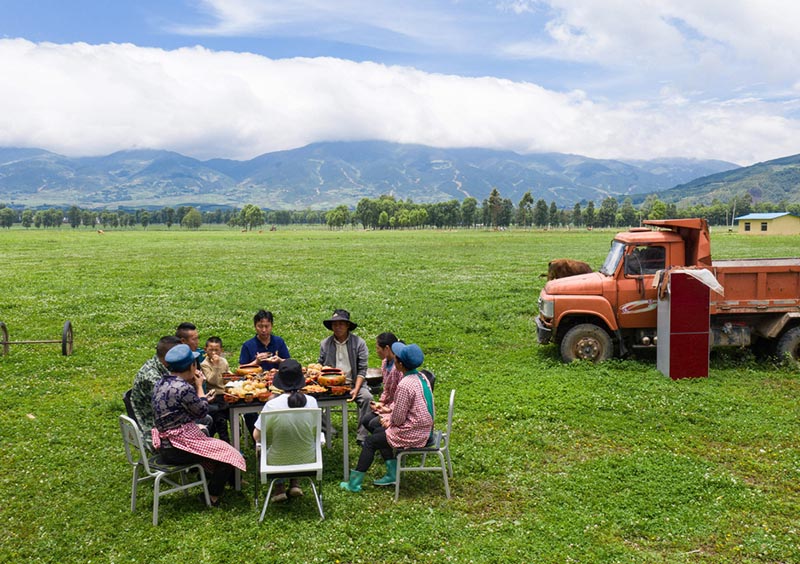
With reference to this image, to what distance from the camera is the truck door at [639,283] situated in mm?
14758

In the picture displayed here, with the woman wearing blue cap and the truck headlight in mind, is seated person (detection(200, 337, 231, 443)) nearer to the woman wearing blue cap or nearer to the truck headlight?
the woman wearing blue cap

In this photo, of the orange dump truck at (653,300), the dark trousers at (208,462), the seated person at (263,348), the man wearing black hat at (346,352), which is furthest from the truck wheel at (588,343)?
the dark trousers at (208,462)

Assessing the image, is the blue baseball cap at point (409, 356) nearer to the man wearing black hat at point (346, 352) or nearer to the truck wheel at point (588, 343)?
the man wearing black hat at point (346, 352)

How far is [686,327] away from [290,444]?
9.94 m

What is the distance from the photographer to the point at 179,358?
7652mm

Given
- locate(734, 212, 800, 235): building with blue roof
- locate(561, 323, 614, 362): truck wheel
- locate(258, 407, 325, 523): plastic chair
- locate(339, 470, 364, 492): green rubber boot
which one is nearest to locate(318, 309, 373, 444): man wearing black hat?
locate(339, 470, 364, 492): green rubber boot

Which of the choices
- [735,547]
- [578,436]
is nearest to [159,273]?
[578,436]


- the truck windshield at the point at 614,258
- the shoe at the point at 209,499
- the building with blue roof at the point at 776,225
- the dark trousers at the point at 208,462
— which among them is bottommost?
the shoe at the point at 209,499

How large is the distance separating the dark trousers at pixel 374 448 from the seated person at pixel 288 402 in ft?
3.12

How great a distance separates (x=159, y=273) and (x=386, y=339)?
32.6m

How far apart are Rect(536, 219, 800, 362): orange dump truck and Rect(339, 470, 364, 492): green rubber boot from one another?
8154mm

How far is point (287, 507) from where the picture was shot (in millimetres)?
8117

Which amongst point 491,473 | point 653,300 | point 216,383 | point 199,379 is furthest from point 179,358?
point 653,300

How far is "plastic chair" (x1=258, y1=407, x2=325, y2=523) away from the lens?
25.0 feet
